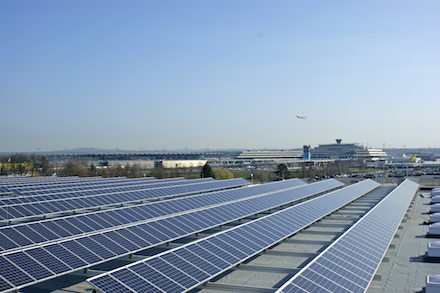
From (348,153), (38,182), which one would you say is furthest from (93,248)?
(348,153)

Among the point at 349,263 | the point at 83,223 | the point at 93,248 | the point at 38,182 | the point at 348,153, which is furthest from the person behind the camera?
the point at 348,153

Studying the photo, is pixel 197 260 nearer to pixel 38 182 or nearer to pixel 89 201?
pixel 89 201

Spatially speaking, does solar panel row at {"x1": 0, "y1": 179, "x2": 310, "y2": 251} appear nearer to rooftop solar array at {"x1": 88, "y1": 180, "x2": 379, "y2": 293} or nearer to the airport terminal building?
rooftop solar array at {"x1": 88, "y1": 180, "x2": 379, "y2": 293}

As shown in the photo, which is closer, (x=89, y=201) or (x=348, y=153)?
(x=89, y=201)

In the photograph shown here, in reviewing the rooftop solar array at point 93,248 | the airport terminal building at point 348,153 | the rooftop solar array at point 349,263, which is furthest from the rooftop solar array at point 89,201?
the airport terminal building at point 348,153

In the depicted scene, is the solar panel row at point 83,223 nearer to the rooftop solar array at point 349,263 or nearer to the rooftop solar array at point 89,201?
the rooftop solar array at point 89,201

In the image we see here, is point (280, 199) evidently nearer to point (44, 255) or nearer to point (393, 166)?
point (44, 255)

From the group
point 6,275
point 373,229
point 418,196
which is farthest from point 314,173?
point 6,275
